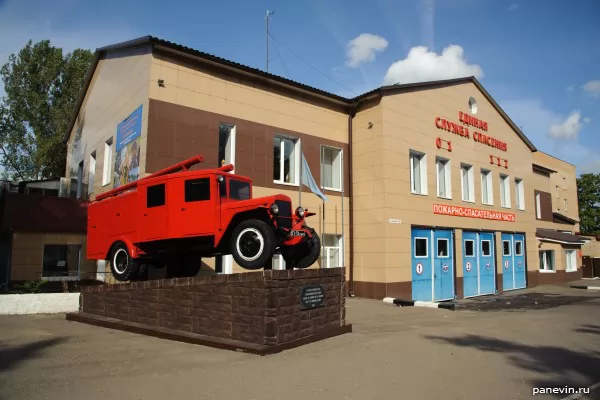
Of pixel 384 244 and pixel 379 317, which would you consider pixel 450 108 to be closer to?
pixel 384 244

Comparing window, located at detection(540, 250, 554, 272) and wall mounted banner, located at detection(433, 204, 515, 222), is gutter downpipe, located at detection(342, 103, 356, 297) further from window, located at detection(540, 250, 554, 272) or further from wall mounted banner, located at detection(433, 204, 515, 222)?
window, located at detection(540, 250, 554, 272)

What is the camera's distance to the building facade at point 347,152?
1425 centimetres

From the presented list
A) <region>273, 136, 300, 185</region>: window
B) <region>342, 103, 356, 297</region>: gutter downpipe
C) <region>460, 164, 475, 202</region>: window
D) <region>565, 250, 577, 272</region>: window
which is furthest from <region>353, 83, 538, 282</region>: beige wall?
<region>565, 250, 577, 272</region>: window

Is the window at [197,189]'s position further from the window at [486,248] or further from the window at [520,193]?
the window at [520,193]

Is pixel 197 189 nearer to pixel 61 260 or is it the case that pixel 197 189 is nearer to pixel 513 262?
pixel 61 260

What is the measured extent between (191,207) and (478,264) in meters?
17.3

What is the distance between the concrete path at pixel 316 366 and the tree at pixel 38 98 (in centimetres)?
2792

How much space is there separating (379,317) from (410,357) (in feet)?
16.5

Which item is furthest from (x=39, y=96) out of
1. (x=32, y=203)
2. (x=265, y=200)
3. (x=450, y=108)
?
(x=265, y=200)

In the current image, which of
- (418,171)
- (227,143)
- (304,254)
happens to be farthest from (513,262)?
(304,254)

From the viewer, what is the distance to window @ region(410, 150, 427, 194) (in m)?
19.5

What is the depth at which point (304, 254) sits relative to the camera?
9.45 meters

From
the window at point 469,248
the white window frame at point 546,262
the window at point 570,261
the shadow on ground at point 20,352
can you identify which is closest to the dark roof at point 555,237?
the white window frame at point 546,262

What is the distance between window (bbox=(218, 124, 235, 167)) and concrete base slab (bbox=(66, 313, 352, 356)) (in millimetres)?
6765
